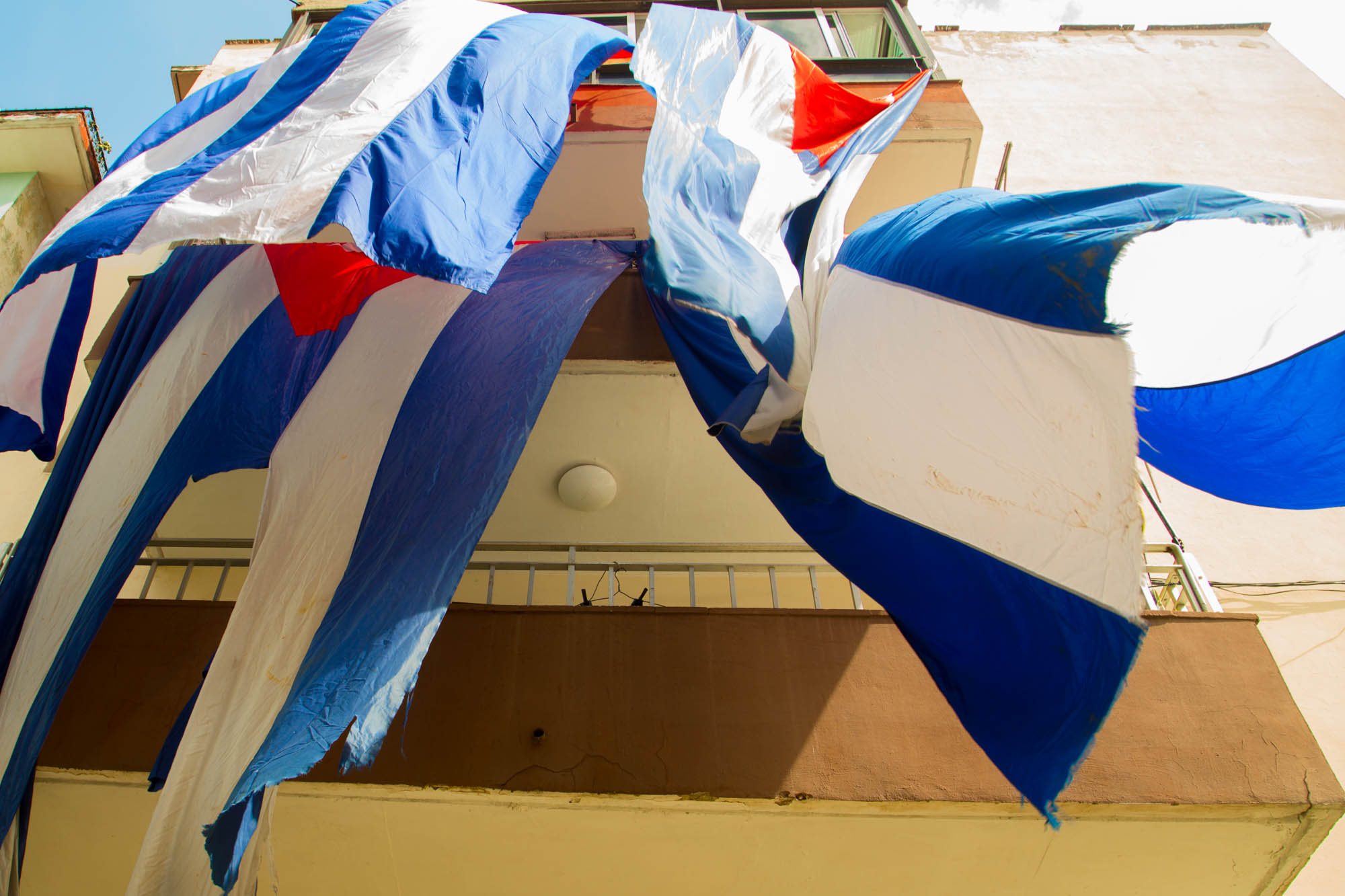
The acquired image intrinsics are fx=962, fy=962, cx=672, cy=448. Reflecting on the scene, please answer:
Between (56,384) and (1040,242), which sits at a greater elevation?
(1040,242)

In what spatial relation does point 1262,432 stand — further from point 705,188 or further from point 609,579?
point 609,579

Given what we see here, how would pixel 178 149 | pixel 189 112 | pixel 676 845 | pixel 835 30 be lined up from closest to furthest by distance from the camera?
pixel 676 845 < pixel 178 149 < pixel 189 112 < pixel 835 30

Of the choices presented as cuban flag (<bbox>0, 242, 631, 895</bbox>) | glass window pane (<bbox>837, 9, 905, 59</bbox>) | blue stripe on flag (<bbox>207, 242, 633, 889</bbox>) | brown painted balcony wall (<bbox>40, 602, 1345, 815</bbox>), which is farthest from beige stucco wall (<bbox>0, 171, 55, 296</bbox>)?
glass window pane (<bbox>837, 9, 905, 59</bbox>)

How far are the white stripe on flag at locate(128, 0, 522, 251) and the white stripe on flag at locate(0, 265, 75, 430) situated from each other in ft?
4.64

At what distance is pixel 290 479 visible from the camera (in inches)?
143

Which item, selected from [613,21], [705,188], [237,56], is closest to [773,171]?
[705,188]

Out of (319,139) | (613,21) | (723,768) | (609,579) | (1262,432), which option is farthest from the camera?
(613,21)

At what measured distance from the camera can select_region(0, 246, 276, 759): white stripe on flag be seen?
3.31 metres

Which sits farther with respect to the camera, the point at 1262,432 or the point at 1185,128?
the point at 1185,128

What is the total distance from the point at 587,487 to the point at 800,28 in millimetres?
4882

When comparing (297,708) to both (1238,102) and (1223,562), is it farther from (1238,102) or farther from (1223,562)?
(1238,102)

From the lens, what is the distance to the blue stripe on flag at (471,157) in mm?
3182

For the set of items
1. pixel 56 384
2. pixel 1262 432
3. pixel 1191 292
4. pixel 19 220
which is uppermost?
pixel 1191 292

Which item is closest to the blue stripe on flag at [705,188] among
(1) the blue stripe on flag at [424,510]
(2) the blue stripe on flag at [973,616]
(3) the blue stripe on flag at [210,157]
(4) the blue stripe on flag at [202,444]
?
(2) the blue stripe on flag at [973,616]
